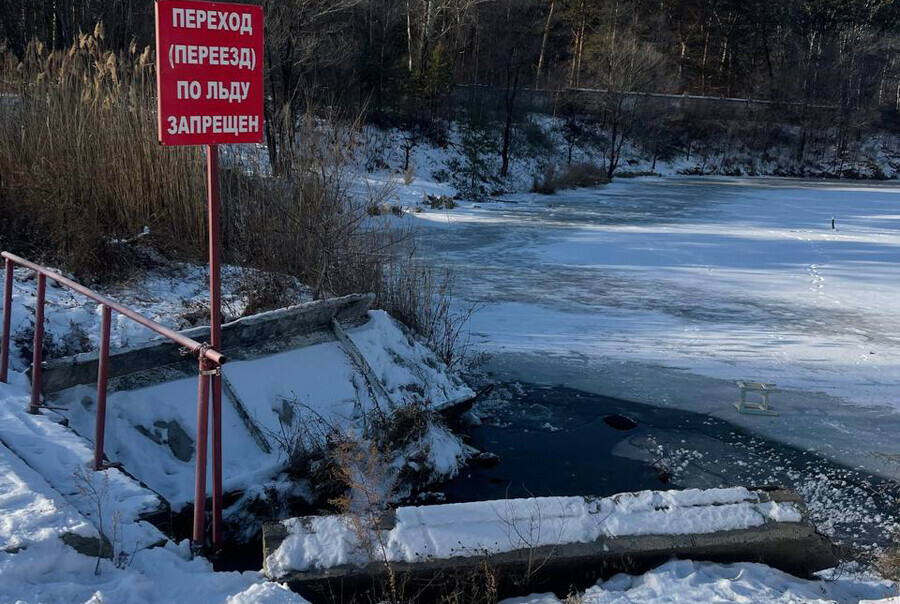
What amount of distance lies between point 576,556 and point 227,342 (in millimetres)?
3441

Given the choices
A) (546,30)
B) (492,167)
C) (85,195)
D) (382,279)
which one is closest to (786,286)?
(382,279)

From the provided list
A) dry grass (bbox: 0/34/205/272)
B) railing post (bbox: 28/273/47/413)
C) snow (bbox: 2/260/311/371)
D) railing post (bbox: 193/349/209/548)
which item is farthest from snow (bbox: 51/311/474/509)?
dry grass (bbox: 0/34/205/272)

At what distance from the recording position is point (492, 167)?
1401 inches

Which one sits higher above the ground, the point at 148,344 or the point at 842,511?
the point at 148,344

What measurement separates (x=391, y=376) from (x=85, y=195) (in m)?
4.21

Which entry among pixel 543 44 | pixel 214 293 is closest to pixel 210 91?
pixel 214 293

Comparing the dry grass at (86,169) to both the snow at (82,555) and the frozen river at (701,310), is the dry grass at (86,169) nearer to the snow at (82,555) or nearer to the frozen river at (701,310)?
the frozen river at (701,310)

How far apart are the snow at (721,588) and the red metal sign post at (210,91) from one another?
185cm

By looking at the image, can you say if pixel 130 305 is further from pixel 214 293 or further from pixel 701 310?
pixel 701 310

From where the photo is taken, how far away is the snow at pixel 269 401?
5.62 metres

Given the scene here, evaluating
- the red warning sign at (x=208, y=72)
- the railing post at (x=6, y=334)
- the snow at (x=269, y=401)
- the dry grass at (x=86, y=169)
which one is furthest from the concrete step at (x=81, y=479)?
the dry grass at (x=86, y=169)

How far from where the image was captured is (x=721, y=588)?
4324 millimetres

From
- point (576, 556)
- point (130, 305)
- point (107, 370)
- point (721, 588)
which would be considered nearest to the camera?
point (721, 588)

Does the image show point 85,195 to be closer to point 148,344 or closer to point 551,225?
point 148,344
